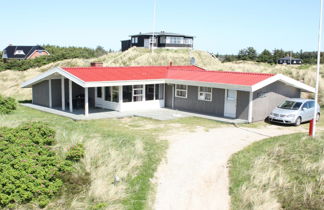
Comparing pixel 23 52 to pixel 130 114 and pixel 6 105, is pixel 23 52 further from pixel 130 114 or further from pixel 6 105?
pixel 130 114

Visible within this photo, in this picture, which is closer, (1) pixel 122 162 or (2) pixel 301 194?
(2) pixel 301 194

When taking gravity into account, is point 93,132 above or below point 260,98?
below

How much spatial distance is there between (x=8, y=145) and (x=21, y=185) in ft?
10.8

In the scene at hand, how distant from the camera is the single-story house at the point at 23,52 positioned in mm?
89856

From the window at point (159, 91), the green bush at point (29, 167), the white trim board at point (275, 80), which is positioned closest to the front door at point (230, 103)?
A: the white trim board at point (275, 80)

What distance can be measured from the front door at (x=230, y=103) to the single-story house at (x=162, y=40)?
39602mm

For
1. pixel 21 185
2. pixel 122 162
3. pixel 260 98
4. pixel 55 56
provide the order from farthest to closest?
pixel 55 56, pixel 260 98, pixel 122 162, pixel 21 185

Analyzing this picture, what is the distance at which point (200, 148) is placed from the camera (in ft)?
53.8

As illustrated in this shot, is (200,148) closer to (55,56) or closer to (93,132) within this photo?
(93,132)

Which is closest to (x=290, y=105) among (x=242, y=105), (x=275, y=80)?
(x=275, y=80)

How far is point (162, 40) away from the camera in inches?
2491

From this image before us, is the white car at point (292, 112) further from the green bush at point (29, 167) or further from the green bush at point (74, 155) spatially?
the green bush at point (29, 167)

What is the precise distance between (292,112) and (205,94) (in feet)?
19.2

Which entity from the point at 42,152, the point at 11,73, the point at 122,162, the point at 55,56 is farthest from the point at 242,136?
the point at 55,56
